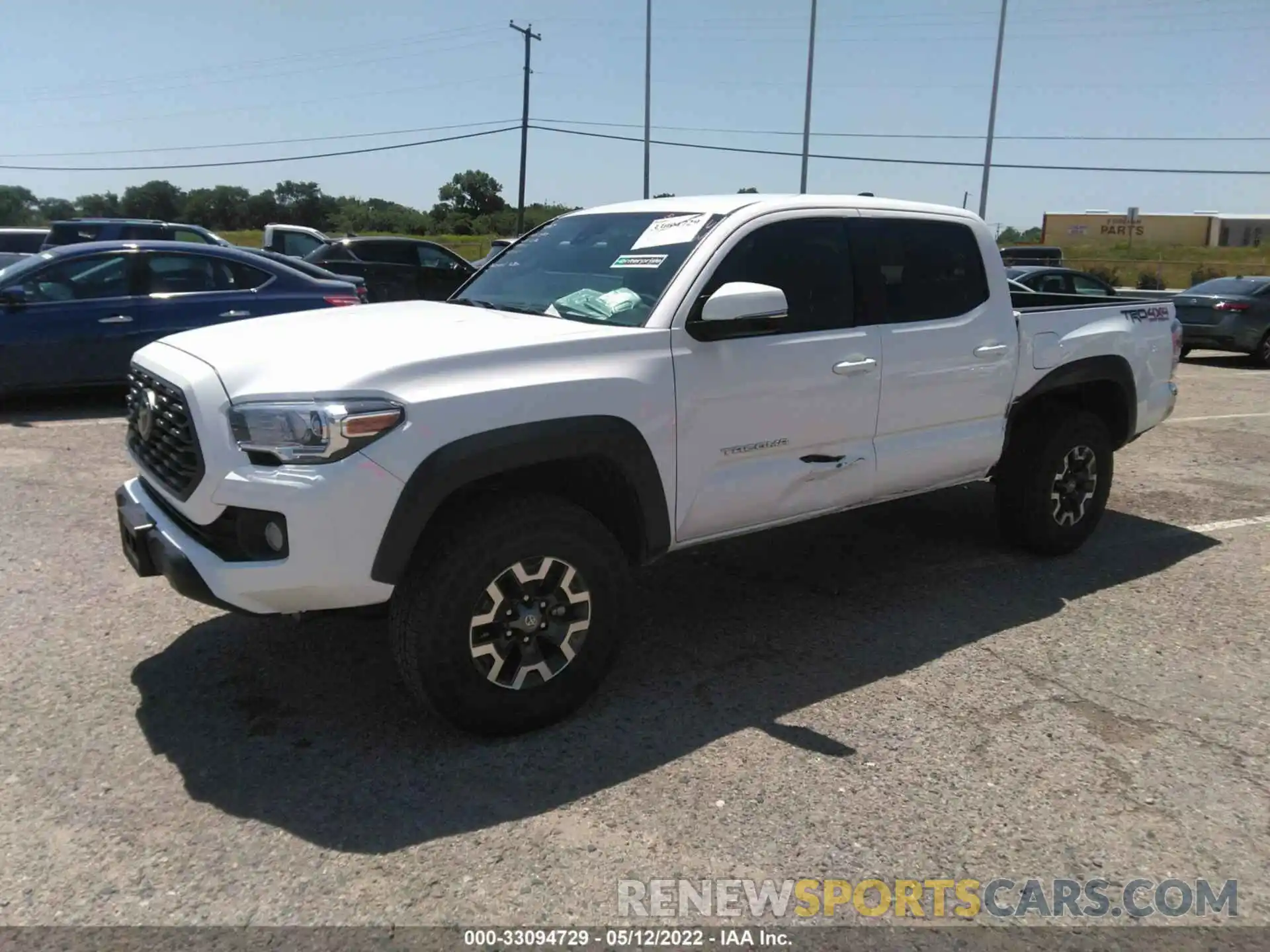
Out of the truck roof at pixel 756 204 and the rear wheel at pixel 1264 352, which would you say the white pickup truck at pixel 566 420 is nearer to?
the truck roof at pixel 756 204

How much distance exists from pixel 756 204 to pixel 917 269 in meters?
0.95

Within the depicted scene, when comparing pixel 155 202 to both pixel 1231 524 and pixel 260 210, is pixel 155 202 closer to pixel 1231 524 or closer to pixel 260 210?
pixel 260 210

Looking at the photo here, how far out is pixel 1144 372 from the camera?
19.1 ft

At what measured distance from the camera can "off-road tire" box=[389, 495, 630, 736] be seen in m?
3.21

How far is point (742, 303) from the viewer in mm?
3676

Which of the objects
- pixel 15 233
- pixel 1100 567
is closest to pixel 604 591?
pixel 1100 567

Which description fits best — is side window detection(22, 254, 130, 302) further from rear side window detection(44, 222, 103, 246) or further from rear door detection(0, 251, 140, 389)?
rear side window detection(44, 222, 103, 246)

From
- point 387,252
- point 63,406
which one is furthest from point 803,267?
point 387,252

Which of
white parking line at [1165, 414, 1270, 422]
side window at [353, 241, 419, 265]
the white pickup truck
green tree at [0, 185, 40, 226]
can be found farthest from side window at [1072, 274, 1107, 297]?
green tree at [0, 185, 40, 226]

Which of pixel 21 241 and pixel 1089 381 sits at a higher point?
pixel 21 241

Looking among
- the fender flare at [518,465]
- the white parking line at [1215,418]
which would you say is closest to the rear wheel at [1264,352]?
the white parking line at [1215,418]

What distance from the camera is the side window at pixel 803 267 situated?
4.11 meters

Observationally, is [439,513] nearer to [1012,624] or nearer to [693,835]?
[693,835]

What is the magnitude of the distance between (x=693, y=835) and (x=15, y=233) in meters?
20.0
